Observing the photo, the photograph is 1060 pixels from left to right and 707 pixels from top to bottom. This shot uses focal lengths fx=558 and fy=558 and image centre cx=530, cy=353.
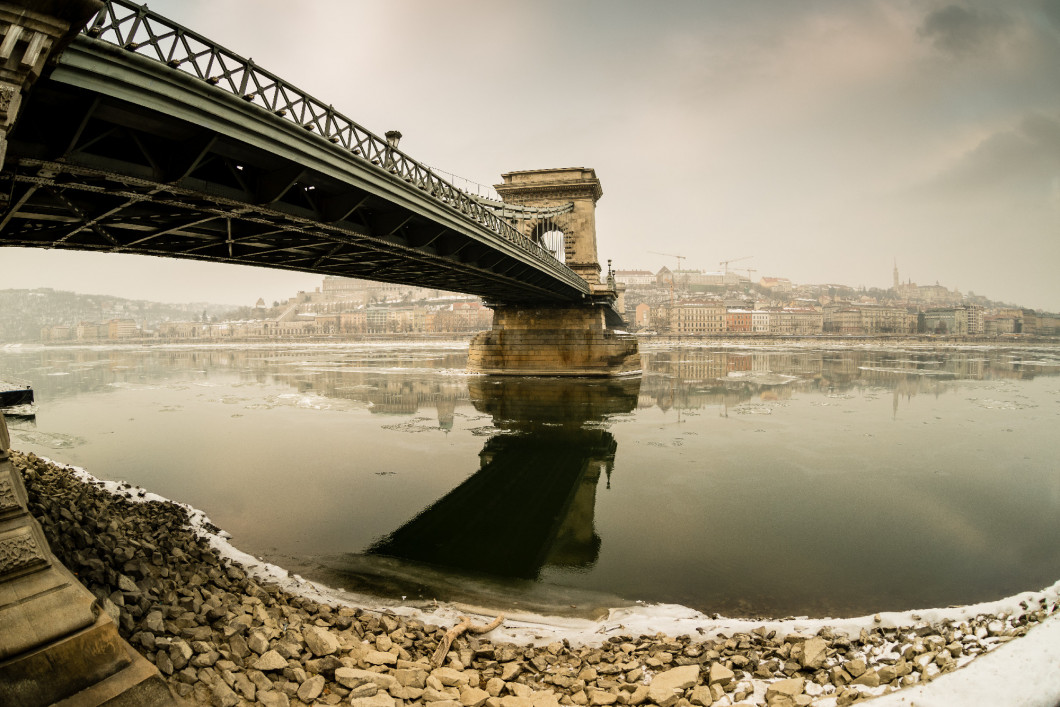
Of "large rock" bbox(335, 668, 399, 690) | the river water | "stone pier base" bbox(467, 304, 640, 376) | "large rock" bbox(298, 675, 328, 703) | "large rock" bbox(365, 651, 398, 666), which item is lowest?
the river water

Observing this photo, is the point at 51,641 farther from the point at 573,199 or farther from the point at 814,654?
the point at 573,199

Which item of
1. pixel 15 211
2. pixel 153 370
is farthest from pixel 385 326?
pixel 15 211

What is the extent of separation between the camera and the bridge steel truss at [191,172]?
693cm

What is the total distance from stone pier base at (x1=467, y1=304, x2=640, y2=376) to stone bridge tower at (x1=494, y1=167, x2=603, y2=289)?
13.7 ft

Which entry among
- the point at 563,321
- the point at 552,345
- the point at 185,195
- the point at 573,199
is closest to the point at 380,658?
the point at 185,195

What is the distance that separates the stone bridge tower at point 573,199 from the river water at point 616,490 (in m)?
17.4

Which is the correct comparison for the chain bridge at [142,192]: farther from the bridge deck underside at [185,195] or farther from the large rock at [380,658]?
the large rock at [380,658]

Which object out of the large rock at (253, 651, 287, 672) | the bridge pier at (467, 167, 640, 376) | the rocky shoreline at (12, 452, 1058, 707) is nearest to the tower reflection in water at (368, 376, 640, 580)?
the rocky shoreline at (12, 452, 1058, 707)

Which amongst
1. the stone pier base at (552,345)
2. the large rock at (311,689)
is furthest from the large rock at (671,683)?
the stone pier base at (552,345)

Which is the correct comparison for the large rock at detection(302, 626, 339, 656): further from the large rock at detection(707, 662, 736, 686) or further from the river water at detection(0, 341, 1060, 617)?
the large rock at detection(707, 662, 736, 686)

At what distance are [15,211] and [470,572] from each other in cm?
1021

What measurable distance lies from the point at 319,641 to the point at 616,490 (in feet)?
29.1

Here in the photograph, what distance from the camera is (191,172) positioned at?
878 centimetres

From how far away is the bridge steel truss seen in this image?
693 centimetres
